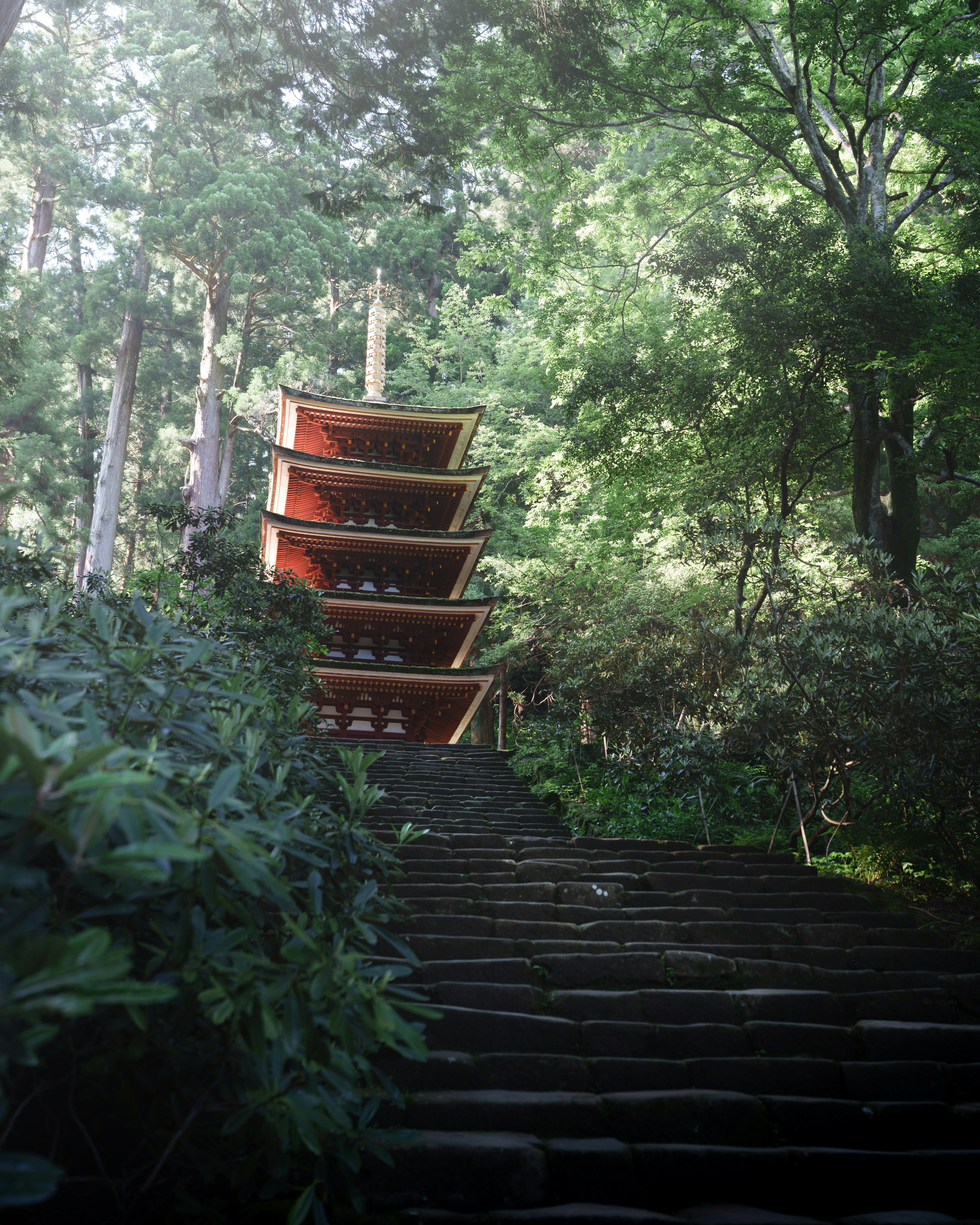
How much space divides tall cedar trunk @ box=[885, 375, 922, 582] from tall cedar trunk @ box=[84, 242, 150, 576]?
16.7m

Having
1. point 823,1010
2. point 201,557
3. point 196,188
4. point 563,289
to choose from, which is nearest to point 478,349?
point 196,188

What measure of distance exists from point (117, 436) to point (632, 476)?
16447mm

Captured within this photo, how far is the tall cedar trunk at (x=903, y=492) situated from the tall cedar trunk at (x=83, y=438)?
65.0 feet

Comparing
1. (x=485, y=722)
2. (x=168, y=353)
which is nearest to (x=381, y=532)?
(x=485, y=722)

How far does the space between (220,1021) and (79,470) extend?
89.0ft

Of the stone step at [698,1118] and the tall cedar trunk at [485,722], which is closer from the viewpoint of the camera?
the stone step at [698,1118]

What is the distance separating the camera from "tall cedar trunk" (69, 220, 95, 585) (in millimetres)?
22578

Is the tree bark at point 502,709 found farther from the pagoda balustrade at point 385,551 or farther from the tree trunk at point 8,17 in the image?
the tree trunk at point 8,17

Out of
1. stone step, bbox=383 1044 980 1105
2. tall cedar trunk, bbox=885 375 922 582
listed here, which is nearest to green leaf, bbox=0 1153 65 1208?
stone step, bbox=383 1044 980 1105

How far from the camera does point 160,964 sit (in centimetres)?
149

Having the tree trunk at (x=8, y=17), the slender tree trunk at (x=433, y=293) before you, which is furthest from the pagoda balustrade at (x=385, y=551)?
the slender tree trunk at (x=433, y=293)

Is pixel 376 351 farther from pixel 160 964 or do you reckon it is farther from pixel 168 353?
pixel 160 964

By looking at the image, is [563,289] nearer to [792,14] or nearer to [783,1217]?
[792,14]

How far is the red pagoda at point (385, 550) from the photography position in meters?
13.4
